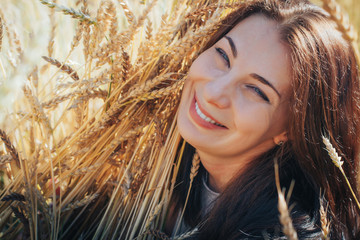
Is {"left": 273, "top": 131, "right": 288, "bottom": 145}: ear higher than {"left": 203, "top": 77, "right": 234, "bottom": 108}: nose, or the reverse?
{"left": 203, "top": 77, "right": 234, "bottom": 108}: nose

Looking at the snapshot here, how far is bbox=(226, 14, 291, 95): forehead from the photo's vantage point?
1.23 m

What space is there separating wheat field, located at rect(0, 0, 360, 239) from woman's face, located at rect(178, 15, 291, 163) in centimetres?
10

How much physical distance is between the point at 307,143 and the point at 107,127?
769 millimetres

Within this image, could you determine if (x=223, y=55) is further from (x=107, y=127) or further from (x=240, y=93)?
(x=107, y=127)

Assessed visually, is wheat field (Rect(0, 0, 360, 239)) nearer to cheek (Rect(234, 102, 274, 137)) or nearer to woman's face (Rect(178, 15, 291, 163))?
woman's face (Rect(178, 15, 291, 163))

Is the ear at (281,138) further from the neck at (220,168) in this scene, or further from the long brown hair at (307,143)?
the neck at (220,168)

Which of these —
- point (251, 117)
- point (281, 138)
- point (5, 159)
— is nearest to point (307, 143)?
point (281, 138)

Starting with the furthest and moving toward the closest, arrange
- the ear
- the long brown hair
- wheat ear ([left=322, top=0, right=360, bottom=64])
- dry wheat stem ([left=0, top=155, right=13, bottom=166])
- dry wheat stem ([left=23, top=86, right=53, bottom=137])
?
the ear < the long brown hair < dry wheat stem ([left=0, top=155, right=13, bottom=166]) < dry wheat stem ([left=23, top=86, right=53, bottom=137]) < wheat ear ([left=322, top=0, right=360, bottom=64])

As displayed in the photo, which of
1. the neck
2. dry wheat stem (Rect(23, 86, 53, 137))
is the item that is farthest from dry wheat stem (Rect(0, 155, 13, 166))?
the neck

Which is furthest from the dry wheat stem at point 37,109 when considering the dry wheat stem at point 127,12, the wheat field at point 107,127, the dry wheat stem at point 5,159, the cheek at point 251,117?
the cheek at point 251,117

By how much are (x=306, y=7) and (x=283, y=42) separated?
240mm

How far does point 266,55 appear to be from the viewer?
1229 millimetres

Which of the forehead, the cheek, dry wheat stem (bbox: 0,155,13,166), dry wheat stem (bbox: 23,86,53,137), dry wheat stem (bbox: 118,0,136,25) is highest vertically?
dry wheat stem (bbox: 118,0,136,25)

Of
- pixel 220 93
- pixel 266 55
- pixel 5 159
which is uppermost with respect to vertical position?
pixel 266 55
